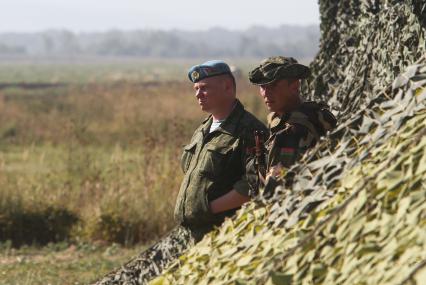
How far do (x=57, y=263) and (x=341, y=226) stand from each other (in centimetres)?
602

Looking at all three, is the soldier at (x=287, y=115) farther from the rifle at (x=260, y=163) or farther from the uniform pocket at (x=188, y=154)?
the uniform pocket at (x=188, y=154)

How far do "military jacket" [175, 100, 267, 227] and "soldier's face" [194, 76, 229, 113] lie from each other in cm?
9

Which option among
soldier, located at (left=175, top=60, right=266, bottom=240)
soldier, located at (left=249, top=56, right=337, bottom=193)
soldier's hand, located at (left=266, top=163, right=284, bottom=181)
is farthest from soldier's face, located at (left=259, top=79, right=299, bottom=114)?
soldier, located at (left=175, top=60, right=266, bottom=240)

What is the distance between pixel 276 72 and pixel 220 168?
71cm

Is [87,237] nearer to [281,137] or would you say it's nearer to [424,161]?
[281,137]

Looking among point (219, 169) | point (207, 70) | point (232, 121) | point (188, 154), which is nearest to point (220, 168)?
point (219, 169)

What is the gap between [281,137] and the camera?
4391mm

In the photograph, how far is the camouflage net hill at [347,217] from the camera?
3305 mm

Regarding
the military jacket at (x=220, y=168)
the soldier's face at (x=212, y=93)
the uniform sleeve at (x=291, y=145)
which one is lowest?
the military jacket at (x=220, y=168)

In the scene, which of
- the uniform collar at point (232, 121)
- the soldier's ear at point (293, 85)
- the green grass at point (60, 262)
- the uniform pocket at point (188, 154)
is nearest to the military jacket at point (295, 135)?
the soldier's ear at point (293, 85)

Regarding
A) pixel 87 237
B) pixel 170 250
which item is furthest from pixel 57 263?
pixel 170 250

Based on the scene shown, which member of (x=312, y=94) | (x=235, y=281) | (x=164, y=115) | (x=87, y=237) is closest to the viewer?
(x=235, y=281)

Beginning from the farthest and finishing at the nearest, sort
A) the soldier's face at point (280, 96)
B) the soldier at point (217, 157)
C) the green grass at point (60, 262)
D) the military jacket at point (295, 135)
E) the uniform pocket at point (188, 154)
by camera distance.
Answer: the green grass at point (60, 262) → the uniform pocket at point (188, 154) → the soldier at point (217, 157) → the soldier's face at point (280, 96) → the military jacket at point (295, 135)

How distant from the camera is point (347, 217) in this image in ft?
11.5
